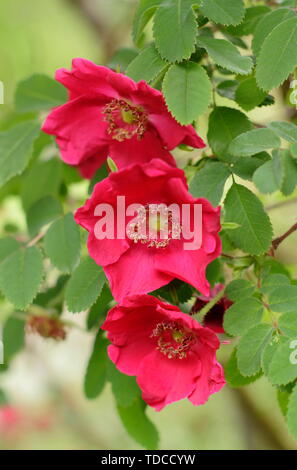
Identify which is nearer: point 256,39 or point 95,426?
point 256,39

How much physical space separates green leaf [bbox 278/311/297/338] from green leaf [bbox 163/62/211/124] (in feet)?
0.62

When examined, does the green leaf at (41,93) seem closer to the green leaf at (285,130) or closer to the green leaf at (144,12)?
the green leaf at (144,12)

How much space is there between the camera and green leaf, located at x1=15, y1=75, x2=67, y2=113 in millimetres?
853

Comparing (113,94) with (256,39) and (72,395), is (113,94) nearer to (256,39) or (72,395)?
(256,39)

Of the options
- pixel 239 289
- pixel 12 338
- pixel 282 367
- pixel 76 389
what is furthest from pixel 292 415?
pixel 76 389

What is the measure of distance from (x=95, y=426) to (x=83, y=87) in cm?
195

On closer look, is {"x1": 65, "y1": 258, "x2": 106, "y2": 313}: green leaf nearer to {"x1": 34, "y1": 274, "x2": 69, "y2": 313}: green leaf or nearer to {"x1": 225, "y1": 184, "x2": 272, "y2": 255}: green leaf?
{"x1": 225, "y1": 184, "x2": 272, "y2": 255}: green leaf

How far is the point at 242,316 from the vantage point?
615 millimetres

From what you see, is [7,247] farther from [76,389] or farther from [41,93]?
[76,389]

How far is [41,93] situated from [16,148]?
12 cm

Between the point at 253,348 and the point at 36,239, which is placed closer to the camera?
the point at 253,348
